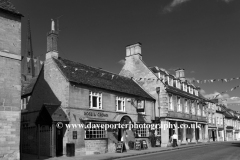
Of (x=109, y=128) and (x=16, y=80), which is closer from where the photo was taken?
(x=16, y=80)

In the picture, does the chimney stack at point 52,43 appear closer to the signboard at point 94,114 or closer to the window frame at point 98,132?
the signboard at point 94,114

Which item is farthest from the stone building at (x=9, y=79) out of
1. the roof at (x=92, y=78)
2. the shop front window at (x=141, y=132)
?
the shop front window at (x=141, y=132)

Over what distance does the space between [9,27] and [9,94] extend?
13.8ft

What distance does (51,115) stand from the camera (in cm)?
2061

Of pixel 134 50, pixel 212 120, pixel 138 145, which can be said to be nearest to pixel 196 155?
pixel 138 145

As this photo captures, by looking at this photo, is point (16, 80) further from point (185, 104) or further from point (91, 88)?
point (185, 104)

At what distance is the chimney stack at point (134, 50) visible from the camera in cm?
3544

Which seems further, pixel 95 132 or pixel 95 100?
pixel 95 100

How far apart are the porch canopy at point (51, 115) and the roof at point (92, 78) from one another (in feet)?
8.55

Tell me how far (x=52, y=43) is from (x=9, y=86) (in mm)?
9360

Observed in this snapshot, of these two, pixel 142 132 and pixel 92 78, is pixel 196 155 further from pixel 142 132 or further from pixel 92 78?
pixel 92 78

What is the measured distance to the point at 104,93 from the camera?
25.0m

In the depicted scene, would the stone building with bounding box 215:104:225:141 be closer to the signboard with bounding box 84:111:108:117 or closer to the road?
the road

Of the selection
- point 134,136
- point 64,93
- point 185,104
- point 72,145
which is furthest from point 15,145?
point 185,104
